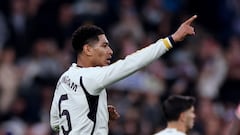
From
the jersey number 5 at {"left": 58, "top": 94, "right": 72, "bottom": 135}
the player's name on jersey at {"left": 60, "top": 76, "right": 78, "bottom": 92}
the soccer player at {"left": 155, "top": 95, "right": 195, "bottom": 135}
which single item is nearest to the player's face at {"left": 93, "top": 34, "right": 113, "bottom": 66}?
the player's name on jersey at {"left": 60, "top": 76, "right": 78, "bottom": 92}

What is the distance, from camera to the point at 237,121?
11.0m

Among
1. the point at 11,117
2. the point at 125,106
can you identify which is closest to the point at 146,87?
the point at 125,106

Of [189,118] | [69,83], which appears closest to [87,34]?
[69,83]

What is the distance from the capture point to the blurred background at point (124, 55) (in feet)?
57.5

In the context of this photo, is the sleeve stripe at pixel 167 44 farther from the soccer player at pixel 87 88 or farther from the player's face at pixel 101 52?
the player's face at pixel 101 52

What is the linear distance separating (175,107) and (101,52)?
223 centimetres

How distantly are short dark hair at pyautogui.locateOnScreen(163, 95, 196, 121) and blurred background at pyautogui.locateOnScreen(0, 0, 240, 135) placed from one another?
4.10 meters

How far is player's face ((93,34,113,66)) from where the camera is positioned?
1023 cm

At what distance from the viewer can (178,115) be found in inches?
480

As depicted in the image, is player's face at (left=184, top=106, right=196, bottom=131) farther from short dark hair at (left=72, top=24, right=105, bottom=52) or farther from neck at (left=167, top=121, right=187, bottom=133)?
short dark hair at (left=72, top=24, right=105, bottom=52)

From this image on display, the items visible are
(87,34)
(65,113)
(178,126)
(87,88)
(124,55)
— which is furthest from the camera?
(124,55)

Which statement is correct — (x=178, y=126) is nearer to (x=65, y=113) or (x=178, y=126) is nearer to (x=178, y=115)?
(x=178, y=115)

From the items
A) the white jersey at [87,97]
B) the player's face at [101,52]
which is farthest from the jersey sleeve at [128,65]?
the player's face at [101,52]

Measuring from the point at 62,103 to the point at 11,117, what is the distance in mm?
7423
